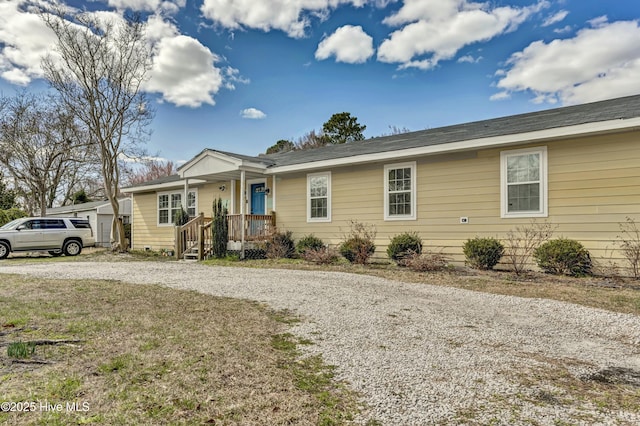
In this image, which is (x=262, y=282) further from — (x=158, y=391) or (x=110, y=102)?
(x=110, y=102)

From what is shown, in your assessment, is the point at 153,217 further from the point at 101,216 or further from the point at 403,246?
the point at 403,246

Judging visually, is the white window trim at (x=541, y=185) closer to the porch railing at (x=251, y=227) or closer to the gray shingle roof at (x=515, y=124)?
the gray shingle roof at (x=515, y=124)

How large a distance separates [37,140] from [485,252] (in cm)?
2486

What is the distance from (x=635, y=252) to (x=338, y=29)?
43.1ft

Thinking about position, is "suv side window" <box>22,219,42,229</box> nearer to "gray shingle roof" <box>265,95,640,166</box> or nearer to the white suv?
the white suv

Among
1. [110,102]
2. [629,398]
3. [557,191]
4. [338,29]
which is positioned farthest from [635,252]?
[110,102]

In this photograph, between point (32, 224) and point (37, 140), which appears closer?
point (32, 224)

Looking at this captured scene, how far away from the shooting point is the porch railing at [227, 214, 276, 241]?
12.0m

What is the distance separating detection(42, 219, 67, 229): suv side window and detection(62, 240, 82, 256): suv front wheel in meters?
0.67

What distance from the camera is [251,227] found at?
12289 millimetres

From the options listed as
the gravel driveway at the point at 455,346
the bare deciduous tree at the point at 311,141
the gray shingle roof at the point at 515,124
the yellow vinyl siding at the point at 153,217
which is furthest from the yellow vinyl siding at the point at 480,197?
the bare deciduous tree at the point at 311,141

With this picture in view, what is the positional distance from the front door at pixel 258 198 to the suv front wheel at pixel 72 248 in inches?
295

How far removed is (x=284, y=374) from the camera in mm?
2916

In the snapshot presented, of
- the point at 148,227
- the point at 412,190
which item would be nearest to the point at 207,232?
the point at 148,227
